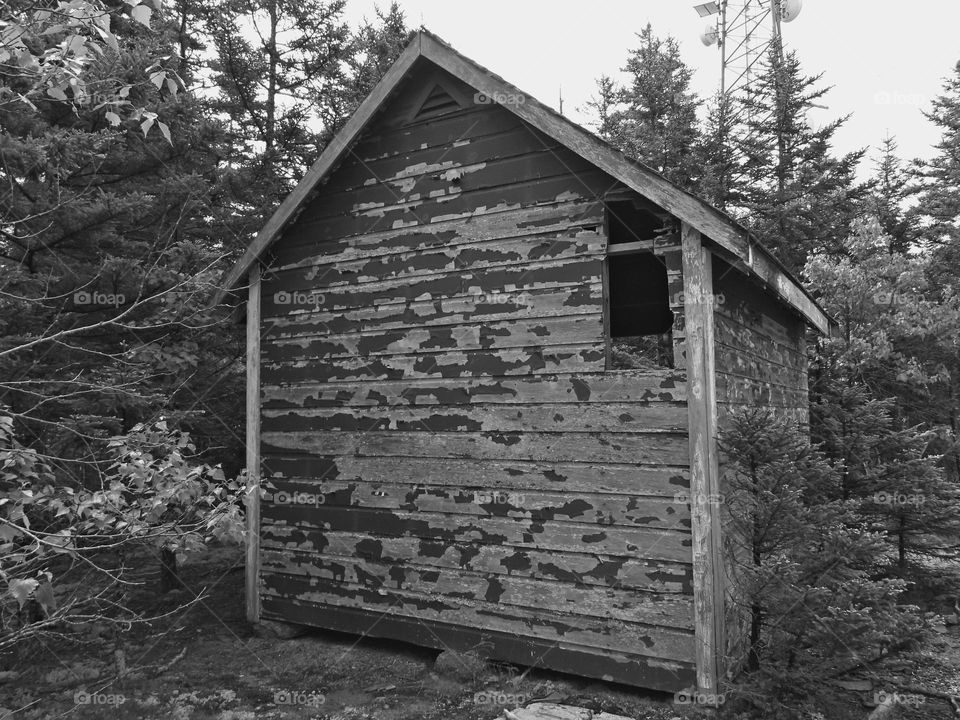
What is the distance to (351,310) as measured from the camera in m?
7.49

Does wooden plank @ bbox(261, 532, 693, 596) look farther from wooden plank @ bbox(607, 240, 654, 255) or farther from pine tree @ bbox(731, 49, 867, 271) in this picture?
pine tree @ bbox(731, 49, 867, 271)

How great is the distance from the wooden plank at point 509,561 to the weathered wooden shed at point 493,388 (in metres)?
0.02

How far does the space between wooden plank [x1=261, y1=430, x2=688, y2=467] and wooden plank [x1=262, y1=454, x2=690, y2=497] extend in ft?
0.23

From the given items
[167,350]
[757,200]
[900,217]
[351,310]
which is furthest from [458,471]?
[900,217]

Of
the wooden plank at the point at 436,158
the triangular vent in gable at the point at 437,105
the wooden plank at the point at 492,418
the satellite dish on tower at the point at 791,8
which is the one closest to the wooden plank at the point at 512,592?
the wooden plank at the point at 492,418

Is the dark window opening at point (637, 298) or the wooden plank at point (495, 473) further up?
the dark window opening at point (637, 298)

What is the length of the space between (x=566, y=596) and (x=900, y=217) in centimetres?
2836

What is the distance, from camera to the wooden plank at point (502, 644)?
5.59 meters

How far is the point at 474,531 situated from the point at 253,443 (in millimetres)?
3252

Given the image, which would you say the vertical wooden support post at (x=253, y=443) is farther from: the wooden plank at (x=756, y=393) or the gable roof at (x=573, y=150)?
the wooden plank at (x=756, y=393)

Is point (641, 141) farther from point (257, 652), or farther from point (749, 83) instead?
point (257, 652)

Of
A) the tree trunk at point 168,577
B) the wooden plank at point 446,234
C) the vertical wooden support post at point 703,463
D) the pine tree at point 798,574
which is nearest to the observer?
the pine tree at point 798,574

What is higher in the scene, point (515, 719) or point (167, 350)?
point (167, 350)

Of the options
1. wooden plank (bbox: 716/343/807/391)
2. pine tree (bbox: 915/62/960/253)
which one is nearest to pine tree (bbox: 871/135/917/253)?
pine tree (bbox: 915/62/960/253)
